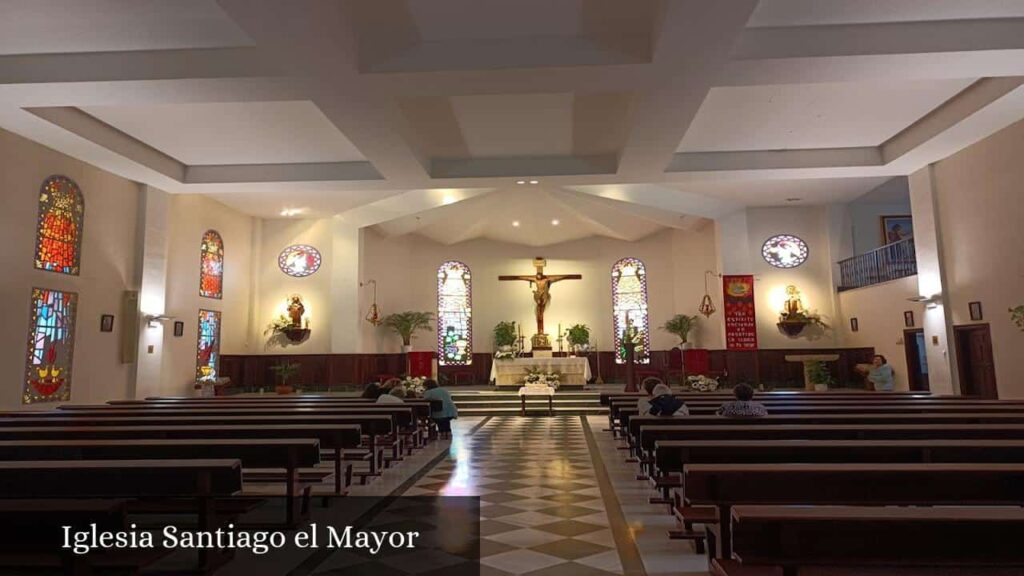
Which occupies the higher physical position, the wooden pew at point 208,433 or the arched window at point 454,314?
the arched window at point 454,314

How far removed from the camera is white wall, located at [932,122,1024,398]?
7.88 m

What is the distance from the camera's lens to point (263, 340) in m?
13.9

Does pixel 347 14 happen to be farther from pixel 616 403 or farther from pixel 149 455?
pixel 616 403

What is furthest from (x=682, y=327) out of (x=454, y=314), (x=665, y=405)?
(x=665, y=405)

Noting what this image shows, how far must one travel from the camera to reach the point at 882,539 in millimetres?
1524

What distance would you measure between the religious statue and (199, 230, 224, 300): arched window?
1491mm

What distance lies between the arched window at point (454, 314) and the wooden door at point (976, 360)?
35.3 feet

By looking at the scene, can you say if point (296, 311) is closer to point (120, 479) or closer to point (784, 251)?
point (784, 251)

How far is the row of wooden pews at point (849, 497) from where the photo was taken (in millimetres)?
1517

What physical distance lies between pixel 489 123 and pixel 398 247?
322 inches

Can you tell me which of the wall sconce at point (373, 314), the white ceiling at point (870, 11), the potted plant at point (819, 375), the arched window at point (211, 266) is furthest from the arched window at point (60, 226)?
the potted plant at point (819, 375)

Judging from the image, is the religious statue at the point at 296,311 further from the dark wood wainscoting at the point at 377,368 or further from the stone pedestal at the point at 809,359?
the stone pedestal at the point at 809,359

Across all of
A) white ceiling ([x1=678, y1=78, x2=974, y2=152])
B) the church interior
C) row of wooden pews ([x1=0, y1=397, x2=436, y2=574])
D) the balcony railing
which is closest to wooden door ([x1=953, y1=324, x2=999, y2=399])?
the church interior

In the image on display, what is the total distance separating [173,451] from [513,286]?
45.1 feet
